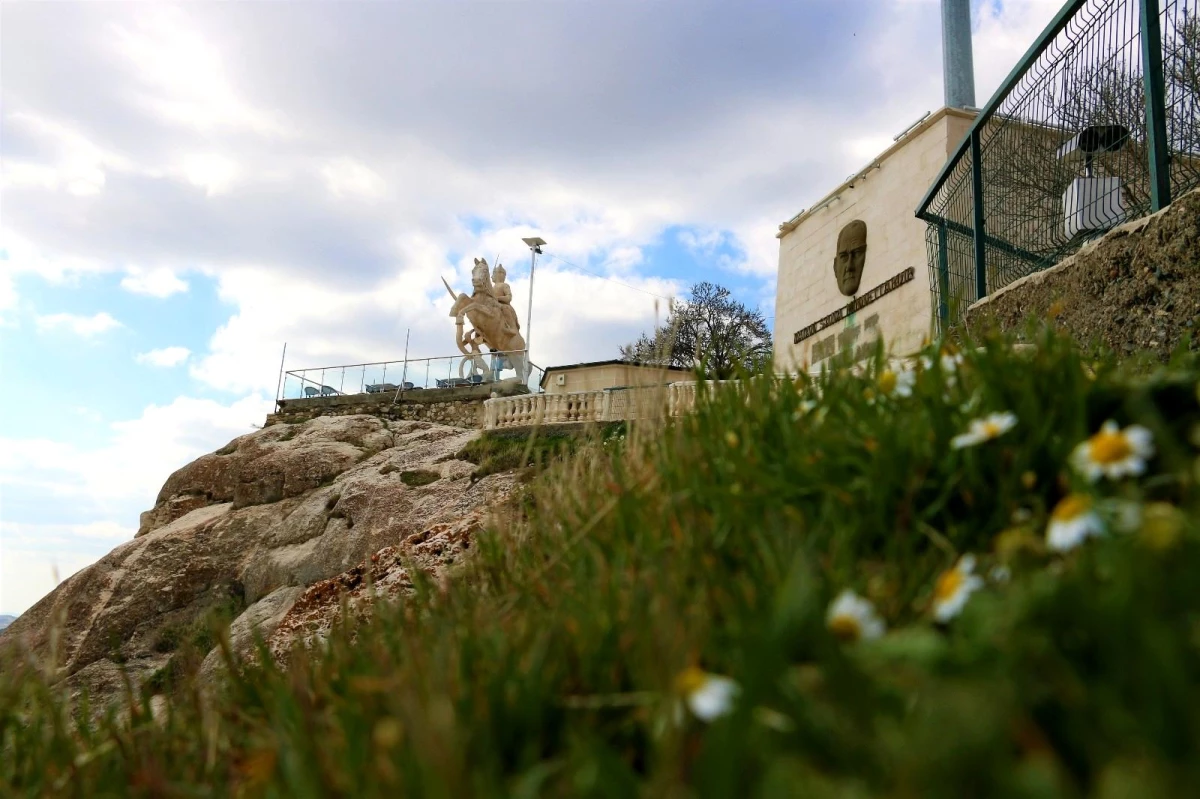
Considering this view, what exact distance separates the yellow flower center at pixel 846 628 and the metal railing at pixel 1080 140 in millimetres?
1877

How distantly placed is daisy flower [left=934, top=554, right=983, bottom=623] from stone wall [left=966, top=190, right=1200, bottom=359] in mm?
2493

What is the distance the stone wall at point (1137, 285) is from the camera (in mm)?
4020

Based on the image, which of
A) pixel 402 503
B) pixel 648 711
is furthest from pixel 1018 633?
pixel 402 503

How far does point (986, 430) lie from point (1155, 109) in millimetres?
3505

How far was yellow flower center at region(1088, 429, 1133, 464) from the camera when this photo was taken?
157 cm

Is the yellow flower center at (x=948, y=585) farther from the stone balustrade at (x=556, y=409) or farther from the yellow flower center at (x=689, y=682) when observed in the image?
the stone balustrade at (x=556, y=409)

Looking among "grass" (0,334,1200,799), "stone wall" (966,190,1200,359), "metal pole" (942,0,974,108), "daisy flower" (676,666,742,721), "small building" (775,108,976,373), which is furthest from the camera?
"metal pole" (942,0,974,108)

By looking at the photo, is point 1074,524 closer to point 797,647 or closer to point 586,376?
point 797,647

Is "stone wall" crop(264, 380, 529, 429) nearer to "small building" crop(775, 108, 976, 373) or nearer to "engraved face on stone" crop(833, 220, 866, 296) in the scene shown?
"small building" crop(775, 108, 976, 373)

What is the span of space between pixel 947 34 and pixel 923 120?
215 inches

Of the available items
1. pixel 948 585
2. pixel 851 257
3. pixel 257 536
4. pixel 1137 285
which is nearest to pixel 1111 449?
pixel 948 585

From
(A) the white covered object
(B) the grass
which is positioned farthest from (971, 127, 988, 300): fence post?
(B) the grass

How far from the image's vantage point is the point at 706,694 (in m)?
1.21

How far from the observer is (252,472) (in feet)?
53.9
